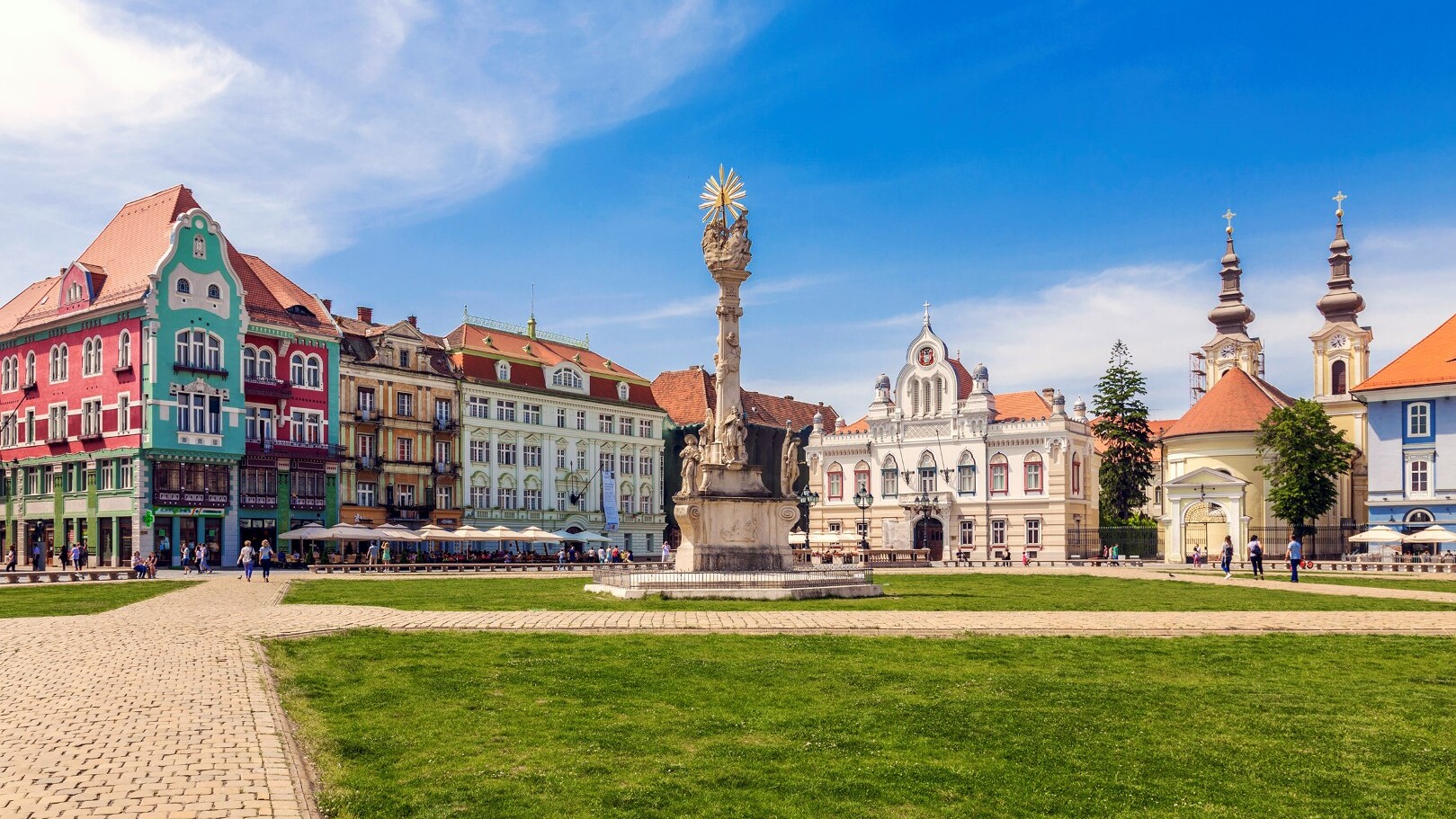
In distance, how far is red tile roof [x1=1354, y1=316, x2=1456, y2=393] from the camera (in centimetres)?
6606

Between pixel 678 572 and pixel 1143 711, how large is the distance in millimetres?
18526

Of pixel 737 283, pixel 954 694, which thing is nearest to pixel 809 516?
pixel 737 283

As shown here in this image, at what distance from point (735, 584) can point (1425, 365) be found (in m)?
51.8

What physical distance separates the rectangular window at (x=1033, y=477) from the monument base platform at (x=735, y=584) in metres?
49.4

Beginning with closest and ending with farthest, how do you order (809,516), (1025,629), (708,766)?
(708,766)
(1025,629)
(809,516)

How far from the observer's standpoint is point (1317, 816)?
949cm

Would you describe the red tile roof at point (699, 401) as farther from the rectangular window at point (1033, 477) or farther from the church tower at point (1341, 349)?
the church tower at point (1341, 349)

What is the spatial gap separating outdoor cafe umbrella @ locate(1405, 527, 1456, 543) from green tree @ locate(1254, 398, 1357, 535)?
23.9 ft

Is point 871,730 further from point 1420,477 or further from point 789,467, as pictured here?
point 1420,477

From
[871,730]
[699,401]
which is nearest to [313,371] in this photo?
[699,401]

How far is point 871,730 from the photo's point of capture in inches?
489

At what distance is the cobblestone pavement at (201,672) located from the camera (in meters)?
9.43

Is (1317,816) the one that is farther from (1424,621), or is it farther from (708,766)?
(1424,621)

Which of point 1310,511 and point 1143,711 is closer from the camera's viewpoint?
point 1143,711
